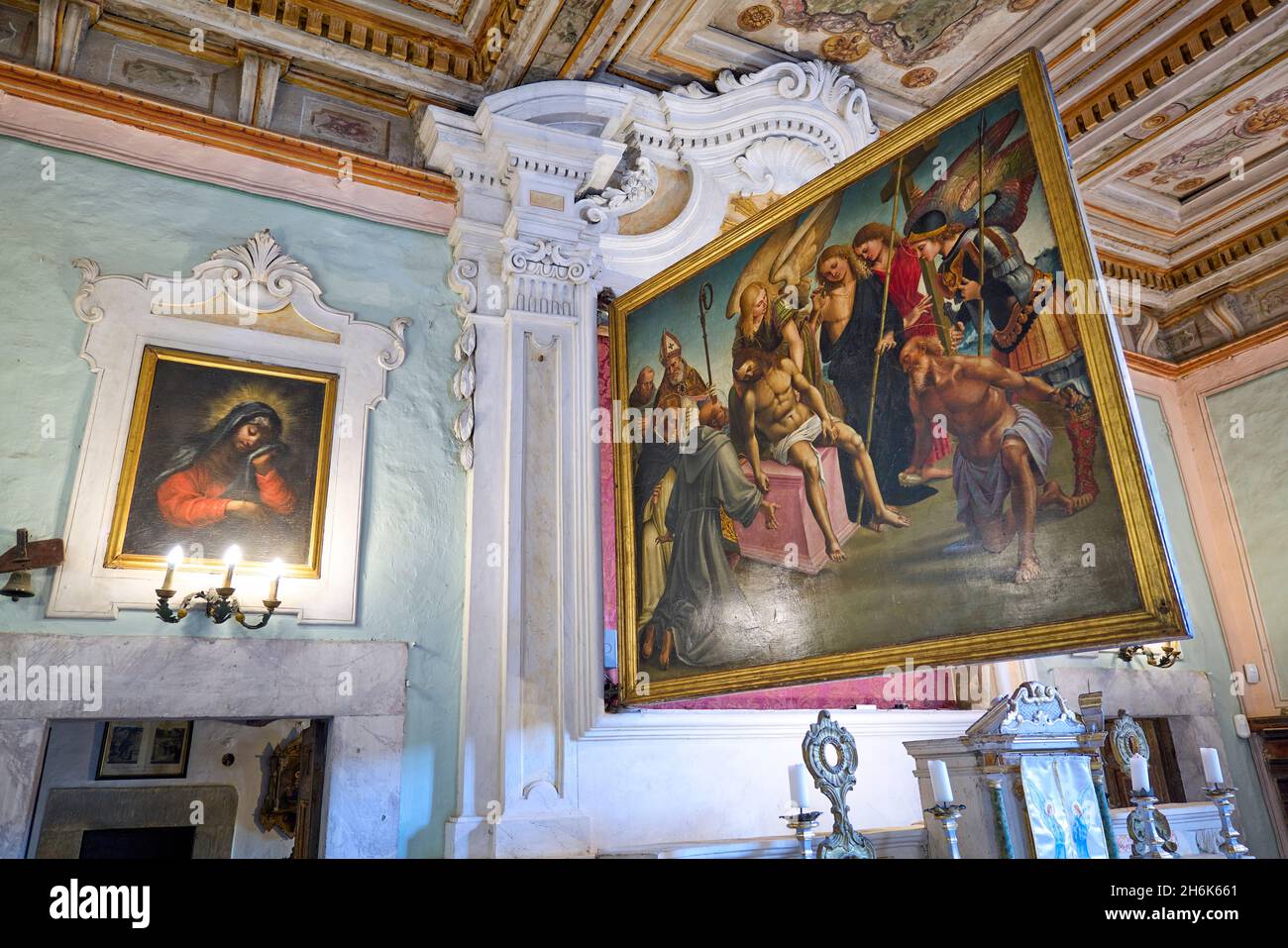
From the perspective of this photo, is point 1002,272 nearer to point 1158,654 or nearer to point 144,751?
point 1158,654

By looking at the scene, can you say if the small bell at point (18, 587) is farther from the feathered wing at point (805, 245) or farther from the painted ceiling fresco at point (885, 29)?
the painted ceiling fresco at point (885, 29)

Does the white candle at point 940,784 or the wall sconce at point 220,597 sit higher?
the wall sconce at point 220,597

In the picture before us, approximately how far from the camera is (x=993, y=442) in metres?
3.16

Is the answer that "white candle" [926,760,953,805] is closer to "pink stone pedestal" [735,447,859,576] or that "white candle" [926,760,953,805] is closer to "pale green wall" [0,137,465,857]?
"pink stone pedestal" [735,447,859,576]

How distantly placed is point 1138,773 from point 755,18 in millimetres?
5251

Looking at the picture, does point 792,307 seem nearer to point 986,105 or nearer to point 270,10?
point 986,105

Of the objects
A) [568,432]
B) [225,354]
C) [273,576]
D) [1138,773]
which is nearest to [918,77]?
[568,432]

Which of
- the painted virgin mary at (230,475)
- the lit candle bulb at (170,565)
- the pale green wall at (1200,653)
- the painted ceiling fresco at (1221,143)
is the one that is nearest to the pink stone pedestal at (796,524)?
the painted virgin mary at (230,475)

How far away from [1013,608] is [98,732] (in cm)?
786

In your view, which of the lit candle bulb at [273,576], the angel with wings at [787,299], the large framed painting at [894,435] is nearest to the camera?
the large framed painting at [894,435]

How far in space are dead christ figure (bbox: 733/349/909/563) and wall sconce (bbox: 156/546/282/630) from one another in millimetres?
2446

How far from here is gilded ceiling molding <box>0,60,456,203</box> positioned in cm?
468

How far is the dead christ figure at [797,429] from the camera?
146 inches
